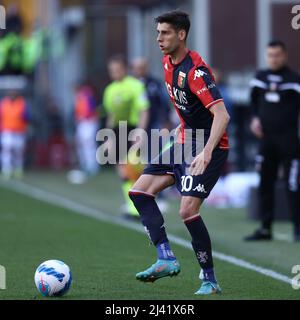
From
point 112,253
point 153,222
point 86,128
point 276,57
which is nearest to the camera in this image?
point 153,222

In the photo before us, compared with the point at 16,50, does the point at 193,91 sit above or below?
above

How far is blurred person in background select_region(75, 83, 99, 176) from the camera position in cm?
2564

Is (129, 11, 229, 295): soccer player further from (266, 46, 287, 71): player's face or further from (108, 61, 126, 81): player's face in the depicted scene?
(108, 61, 126, 81): player's face

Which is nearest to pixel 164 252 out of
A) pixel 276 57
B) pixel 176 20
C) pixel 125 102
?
pixel 176 20

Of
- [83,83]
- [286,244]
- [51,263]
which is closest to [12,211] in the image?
[286,244]

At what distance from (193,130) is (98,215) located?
749 cm

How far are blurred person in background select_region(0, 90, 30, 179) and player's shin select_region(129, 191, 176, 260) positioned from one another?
1647cm

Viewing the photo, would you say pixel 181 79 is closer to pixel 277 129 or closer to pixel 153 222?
pixel 153 222

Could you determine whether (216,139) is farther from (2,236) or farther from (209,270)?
(2,236)

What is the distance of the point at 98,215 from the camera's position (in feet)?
53.2

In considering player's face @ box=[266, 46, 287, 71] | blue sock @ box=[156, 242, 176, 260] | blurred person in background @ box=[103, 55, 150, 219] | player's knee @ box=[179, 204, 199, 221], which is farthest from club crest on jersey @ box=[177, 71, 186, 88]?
blurred person in background @ box=[103, 55, 150, 219]

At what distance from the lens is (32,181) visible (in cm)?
2306

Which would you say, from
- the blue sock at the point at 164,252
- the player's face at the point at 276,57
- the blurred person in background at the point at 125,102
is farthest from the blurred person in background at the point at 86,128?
the blue sock at the point at 164,252
